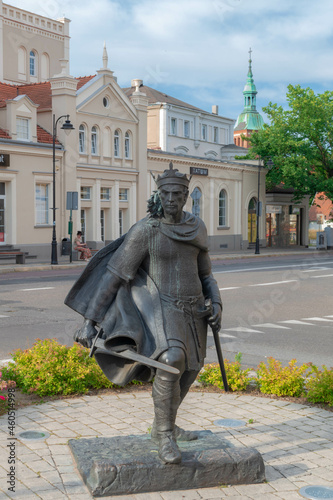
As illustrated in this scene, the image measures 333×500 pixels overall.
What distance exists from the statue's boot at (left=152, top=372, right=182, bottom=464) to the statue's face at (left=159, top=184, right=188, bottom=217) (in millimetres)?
1185

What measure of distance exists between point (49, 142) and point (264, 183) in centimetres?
2203

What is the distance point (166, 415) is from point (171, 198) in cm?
157

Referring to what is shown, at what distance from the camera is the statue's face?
4598 millimetres

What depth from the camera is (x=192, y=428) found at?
19.4 ft

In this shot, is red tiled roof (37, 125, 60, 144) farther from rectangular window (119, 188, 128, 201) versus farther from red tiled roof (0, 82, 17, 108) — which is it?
rectangular window (119, 188, 128, 201)

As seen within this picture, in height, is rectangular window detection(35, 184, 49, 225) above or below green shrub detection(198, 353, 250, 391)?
above

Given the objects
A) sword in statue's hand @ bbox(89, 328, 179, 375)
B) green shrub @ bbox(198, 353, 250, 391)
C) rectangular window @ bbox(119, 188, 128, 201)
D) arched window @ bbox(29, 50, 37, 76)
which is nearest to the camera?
sword in statue's hand @ bbox(89, 328, 179, 375)

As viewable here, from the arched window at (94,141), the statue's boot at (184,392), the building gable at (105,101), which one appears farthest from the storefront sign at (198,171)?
the statue's boot at (184,392)

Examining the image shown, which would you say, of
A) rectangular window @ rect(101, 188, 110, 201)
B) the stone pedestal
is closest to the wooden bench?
rectangular window @ rect(101, 188, 110, 201)

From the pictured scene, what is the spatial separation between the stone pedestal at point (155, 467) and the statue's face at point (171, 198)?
179 centimetres

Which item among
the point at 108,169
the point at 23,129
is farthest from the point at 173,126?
the point at 23,129

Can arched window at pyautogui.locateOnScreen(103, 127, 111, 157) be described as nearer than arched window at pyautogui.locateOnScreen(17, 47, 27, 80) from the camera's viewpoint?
Yes

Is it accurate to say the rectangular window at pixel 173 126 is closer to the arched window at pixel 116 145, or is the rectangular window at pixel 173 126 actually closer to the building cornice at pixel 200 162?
the building cornice at pixel 200 162

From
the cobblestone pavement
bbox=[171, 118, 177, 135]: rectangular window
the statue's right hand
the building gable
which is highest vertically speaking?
bbox=[171, 118, 177, 135]: rectangular window
